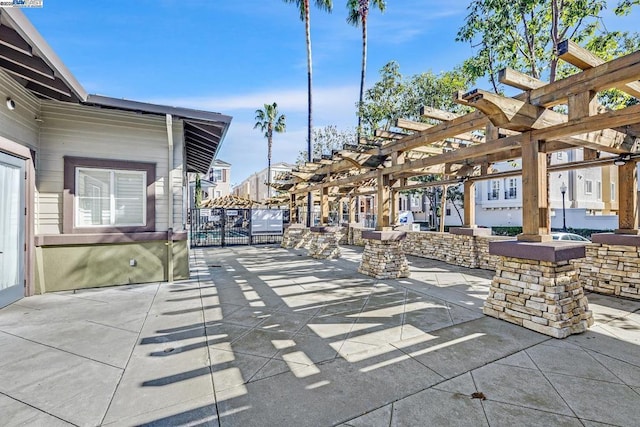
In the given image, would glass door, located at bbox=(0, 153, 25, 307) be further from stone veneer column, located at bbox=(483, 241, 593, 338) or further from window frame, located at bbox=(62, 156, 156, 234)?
stone veneer column, located at bbox=(483, 241, 593, 338)

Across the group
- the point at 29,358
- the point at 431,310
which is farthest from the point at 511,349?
the point at 29,358

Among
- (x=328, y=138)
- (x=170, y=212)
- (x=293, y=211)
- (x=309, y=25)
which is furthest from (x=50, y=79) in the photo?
(x=328, y=138)

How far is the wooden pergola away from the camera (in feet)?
12.5

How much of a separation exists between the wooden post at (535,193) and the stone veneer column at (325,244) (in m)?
6.87

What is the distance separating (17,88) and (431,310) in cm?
803

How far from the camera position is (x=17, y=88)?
5.27 meters

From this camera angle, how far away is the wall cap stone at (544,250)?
4.13 meters

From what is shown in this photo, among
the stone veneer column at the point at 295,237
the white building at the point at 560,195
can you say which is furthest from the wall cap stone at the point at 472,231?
the white building at the point at 560,195

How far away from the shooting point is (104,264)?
648cm

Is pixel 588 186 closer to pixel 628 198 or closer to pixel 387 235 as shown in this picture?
pixel 628 198

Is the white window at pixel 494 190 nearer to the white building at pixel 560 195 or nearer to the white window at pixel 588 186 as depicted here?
the white building at pixel 560 195

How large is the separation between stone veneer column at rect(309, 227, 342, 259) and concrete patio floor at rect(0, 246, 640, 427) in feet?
Result: 16.9

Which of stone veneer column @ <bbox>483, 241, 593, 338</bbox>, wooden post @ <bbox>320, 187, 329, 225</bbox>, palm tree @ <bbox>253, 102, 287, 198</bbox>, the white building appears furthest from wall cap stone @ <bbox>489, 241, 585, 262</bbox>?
palm tree @ <bbox>253, 102, 287, 198</bbox>

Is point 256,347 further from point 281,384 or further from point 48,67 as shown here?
point 48,67
